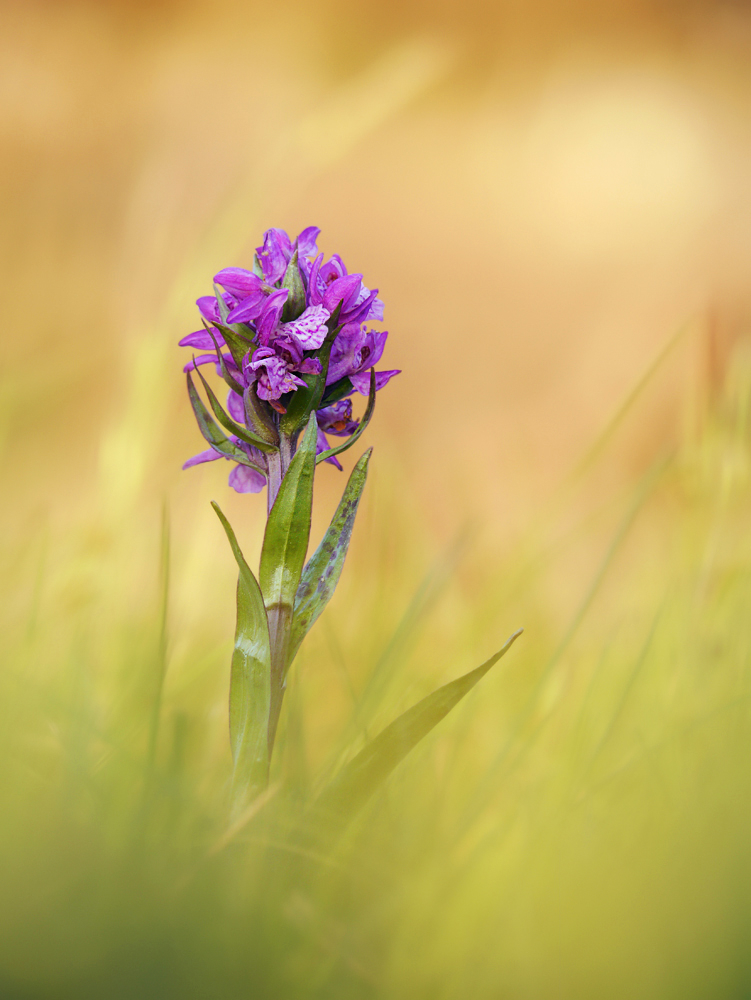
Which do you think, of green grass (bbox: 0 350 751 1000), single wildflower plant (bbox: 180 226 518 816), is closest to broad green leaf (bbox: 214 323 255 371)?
single wildflower plant (bbox: 180 226 518 816)

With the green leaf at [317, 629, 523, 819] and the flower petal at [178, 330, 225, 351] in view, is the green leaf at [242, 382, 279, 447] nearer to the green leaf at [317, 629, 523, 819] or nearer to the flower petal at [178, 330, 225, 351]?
the flower petal at [178, 330, 225, 351]

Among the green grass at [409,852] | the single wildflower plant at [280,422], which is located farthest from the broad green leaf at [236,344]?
the green grass at [409,852]

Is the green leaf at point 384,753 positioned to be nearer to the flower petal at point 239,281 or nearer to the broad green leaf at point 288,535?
the broad green leaf at point 288,535

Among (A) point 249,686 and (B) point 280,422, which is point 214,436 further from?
(A) point 249,686

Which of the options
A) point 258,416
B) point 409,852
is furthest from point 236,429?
point 409,852

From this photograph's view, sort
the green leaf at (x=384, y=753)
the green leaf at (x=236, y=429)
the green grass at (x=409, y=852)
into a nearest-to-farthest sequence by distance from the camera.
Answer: the green grass at (x=409, y=852)
the green leaf at (x=384, y=753)
the green leaf at (x=236, y=429)

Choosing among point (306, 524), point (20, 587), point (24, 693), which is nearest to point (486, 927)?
point (24, 693)

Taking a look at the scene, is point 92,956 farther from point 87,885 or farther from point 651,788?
point 651,788
